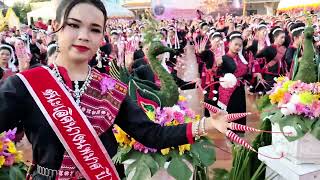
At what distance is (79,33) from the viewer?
139 centimetres

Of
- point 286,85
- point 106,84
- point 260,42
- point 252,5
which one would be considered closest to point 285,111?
point 286,85

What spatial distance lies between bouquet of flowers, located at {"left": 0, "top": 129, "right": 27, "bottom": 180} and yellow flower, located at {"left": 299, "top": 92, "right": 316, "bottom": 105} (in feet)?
5.57

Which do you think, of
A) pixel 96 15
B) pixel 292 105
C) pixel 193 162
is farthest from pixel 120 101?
pixel 292 105

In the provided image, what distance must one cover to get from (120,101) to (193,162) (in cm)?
94

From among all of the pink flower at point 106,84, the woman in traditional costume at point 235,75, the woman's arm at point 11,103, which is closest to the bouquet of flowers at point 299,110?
the pink flower at point 106,84

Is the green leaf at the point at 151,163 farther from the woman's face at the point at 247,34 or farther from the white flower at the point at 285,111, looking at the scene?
the woman's face at the point at 247,34

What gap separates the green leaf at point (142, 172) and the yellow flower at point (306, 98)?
1038mm

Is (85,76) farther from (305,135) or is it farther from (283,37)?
(283,37)

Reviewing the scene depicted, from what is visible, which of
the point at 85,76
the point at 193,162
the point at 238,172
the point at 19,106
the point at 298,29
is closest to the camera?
the point at 19,106

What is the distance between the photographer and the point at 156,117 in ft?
7.94

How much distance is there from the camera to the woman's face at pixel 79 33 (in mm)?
1390

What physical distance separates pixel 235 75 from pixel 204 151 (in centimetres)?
336

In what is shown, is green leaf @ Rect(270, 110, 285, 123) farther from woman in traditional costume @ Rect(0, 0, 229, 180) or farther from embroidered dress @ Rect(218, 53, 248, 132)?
embroidered dress @ Rect(218, 53, 248, 132)

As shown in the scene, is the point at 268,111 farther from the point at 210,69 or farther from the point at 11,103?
the point at 210,69
